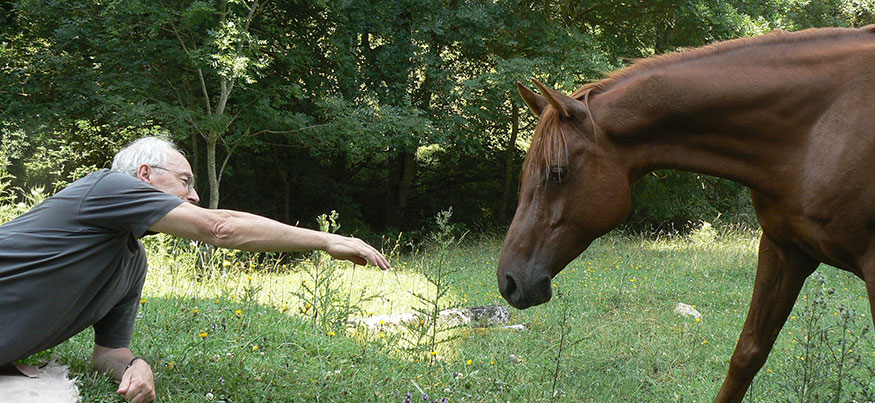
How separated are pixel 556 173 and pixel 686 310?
14.6ft

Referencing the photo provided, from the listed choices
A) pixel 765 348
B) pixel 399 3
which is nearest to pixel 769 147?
pixel 765 348

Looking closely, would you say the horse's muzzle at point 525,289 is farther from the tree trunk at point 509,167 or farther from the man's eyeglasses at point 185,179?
the tree trunk at point 509,167

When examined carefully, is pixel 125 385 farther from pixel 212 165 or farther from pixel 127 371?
pixel 212 165

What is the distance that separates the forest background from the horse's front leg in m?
7.66

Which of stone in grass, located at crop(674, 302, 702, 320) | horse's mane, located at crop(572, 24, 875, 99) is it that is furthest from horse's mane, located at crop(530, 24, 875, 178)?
stone in grass, located at crop(674, 302, 702, 320)

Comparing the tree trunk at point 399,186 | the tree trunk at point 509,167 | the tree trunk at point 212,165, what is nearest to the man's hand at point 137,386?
the tree trunk at point 212,165

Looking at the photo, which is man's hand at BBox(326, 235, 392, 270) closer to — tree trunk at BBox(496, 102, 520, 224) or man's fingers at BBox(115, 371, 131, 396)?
man's fingers at BBox(115, 371, 131, 396)

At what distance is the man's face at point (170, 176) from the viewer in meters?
2.59

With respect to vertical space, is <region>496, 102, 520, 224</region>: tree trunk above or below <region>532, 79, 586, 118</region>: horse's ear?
below

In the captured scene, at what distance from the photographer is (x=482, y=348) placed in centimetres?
499

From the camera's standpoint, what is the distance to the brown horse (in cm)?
262

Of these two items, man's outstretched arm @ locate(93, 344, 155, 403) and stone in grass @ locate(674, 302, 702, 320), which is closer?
man's outstretched arm @ locate(93, 344, 155, 403)

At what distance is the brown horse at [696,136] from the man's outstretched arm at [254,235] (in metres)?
0.84

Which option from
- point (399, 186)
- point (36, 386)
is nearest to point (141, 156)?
point (36, 386)
